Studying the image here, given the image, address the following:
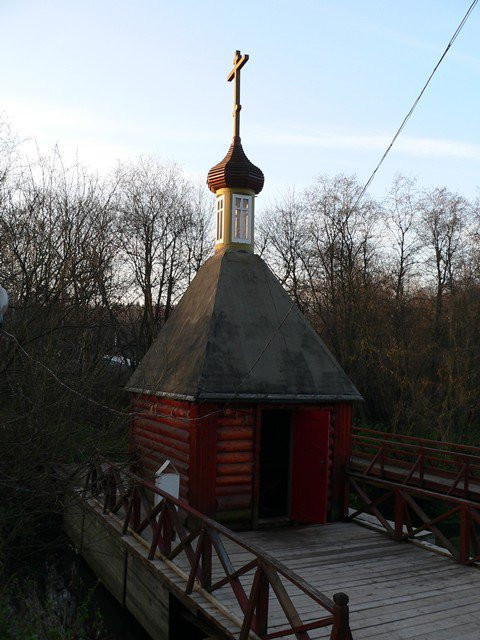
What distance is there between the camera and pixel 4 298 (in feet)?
15.8

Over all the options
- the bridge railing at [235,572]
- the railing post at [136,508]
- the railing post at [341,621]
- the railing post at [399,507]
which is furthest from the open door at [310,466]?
the railing post at [341,621]

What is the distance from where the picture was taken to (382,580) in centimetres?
734

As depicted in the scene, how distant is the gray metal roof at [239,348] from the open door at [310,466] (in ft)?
1.85

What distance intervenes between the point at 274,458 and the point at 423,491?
12.3 feet

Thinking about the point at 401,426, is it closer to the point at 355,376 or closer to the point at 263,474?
the point at 355,376

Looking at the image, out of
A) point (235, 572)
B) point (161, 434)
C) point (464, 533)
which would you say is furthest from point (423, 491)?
point (161, 434)

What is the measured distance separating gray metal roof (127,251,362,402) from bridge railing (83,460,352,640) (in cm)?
188

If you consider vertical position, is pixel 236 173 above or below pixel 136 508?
above

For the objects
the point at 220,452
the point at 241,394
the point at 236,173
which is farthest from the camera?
the point at 236,173

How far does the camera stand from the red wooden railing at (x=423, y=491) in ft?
26.3

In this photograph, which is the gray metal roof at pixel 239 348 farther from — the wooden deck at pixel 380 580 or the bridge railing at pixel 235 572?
the wooden deck at pixel 380 580

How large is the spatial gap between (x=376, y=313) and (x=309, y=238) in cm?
574

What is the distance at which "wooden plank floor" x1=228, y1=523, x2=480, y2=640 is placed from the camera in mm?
6043

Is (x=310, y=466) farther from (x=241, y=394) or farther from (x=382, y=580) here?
(x=382, y=580)
